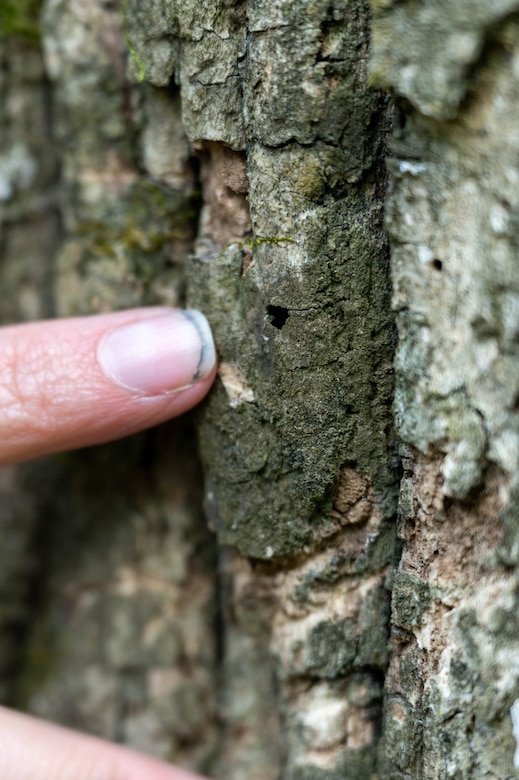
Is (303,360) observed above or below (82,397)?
above

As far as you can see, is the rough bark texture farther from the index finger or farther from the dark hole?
the index finger

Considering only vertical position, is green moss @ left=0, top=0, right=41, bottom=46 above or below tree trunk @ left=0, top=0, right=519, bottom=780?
above

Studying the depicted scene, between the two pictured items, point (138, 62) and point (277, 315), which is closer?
point (277, 315)

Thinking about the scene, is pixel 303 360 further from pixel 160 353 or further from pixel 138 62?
pixel 138 62

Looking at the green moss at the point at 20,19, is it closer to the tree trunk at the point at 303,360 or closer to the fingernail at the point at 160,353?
the tree trunk at the point at 303,360

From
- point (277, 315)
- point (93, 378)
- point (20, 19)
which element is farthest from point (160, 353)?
point (20, 19)

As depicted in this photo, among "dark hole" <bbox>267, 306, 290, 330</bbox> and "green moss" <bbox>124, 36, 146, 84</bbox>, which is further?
"green moss" <bbox>124, 36, 146, 84</bbox>

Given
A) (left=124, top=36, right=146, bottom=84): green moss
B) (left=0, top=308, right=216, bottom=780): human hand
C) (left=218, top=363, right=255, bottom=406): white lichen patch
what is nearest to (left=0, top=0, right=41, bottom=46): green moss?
(left=124, top=36, right=146, bottom=84): green moss
